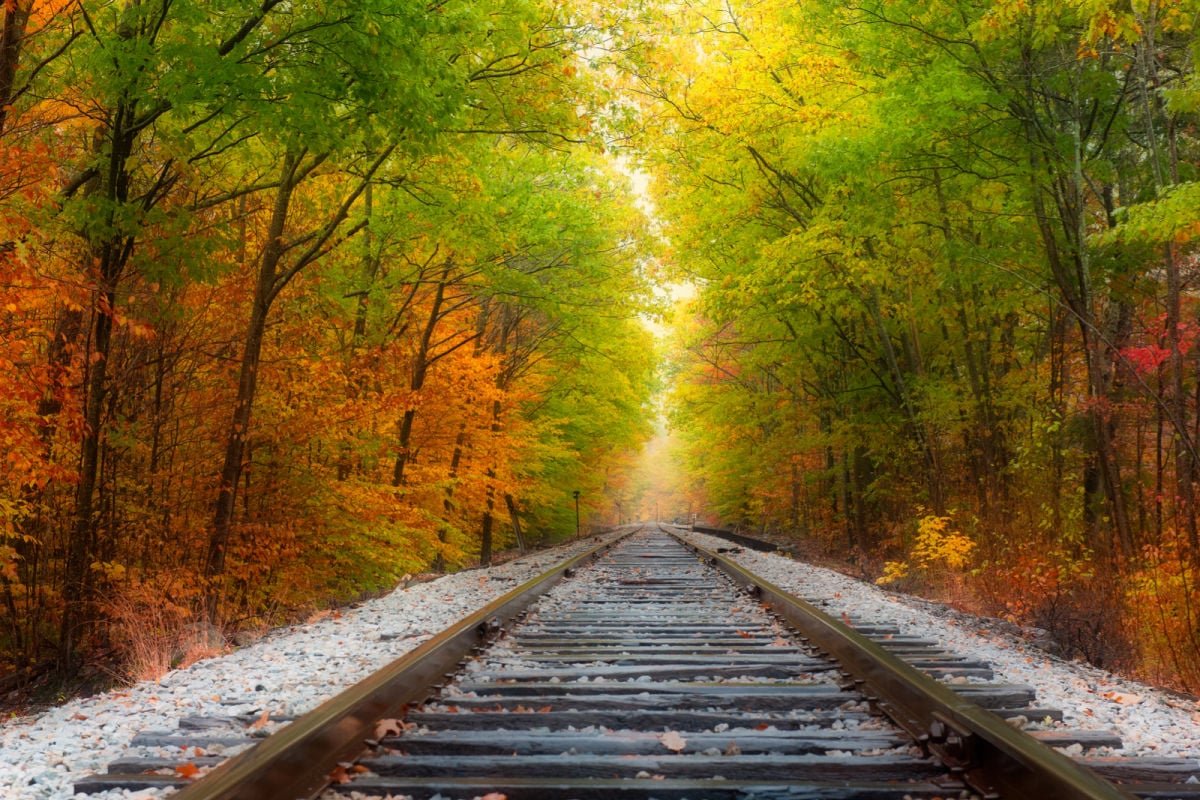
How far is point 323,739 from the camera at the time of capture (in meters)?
2.84

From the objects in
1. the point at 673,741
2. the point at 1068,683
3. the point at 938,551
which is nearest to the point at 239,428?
the point at 673,741

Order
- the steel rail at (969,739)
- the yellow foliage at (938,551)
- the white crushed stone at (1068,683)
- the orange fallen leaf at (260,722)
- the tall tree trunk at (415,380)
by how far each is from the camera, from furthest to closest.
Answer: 1. the tall tree trunk at (415,380)
2. the yellow foliage at (938,551)
3. the white crushed stone at (1068,683)
4. the orange fallen leaf at (260,722)
5. the steel rail at (969,739)

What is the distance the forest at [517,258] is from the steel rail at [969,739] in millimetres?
3116

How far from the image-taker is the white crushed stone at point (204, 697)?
9.75ft

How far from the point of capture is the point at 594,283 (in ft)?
53.9

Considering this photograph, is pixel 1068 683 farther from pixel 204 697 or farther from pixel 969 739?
pixel 204 697

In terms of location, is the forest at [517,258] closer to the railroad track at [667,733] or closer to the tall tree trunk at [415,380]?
the tall tree trunk at [415,380]

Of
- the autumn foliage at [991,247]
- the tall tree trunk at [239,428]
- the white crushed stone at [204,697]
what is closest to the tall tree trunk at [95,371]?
the tall tree trunk at [239,428]

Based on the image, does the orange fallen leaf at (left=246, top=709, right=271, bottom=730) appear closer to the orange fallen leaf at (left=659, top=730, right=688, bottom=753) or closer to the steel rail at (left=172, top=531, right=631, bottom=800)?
the steel rail at (left=172, top=531, right=631, bottom=800)

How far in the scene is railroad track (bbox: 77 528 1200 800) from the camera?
2646 mm

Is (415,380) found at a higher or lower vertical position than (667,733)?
higher

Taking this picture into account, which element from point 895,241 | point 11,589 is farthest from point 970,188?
point 11,589

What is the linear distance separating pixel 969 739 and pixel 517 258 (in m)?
13.4

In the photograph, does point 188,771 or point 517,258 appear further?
point 517,258
